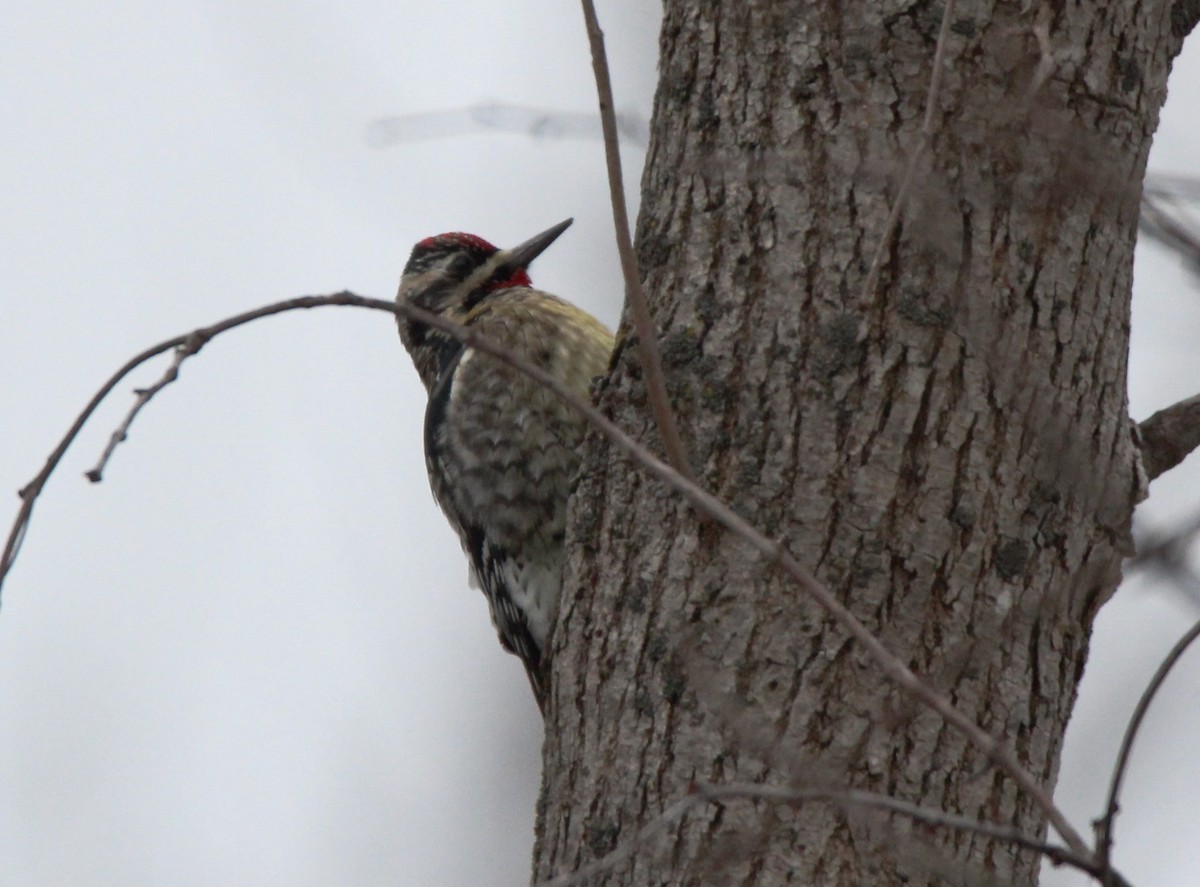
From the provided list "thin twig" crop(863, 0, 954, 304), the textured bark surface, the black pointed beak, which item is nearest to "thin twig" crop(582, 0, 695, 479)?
the textured bark surface

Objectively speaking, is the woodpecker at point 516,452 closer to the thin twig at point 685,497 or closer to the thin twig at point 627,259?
the thin twig at point 627,259

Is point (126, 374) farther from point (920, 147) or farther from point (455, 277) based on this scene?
point (455, 277)

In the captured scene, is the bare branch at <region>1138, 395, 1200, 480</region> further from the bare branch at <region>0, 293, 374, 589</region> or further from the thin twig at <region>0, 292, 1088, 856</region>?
the bare branch at <region>0, 293, 374, 589</region>

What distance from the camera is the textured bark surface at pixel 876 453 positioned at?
7.59ft

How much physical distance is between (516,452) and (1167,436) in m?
1.76

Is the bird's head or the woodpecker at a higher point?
the bird's head

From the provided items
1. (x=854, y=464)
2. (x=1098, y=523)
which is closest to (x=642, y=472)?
(x=854, y=464)

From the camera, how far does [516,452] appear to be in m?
3.93

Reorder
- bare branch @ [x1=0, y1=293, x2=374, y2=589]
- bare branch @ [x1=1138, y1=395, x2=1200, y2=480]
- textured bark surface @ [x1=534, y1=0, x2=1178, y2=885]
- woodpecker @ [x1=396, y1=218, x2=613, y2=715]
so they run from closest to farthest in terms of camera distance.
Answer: bare branch @ [x1=0, y1=293, x2=374, y2=589] → textured bark surface @ [x1=534, y1=0, x2=1178, y2=885] → bare branch @ [x1=1138, y1=395, x2=1200, y2=480] → woodpecker @ [x1=396, y1=218, x2=613, y2=715]

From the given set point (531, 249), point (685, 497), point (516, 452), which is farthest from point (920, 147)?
point (531, 249)

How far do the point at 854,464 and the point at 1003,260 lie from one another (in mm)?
402

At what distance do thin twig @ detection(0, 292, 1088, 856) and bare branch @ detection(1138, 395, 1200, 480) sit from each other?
992 mm

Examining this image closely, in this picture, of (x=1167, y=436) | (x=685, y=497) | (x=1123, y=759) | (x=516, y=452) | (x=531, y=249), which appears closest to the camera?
(x=1123, y=759)

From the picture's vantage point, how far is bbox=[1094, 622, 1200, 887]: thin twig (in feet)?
4.50
